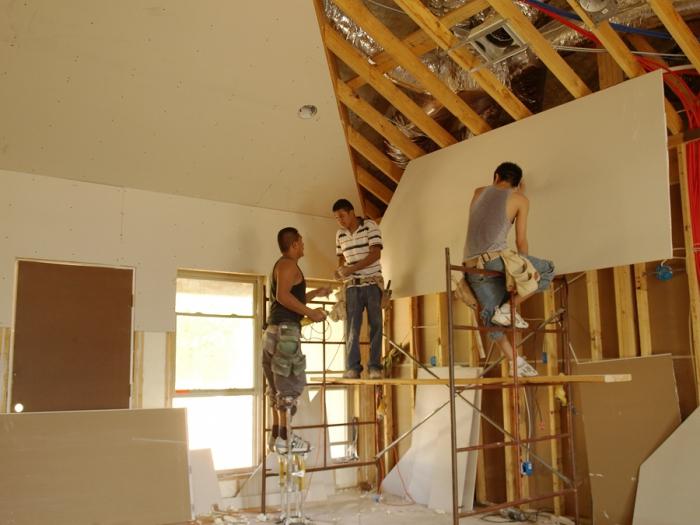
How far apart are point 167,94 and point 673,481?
3.98 meters

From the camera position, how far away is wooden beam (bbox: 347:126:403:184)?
18.0 ft

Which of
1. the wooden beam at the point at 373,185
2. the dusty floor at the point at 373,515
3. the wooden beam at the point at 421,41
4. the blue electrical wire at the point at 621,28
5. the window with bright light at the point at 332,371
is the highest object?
the wooden beam at the point at 421,41

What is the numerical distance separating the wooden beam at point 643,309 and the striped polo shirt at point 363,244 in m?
1.80

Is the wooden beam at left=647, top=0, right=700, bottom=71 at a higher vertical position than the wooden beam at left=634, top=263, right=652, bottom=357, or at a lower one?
higher

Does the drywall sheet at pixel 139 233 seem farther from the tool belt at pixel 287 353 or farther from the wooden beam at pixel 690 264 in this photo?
the wooden beam at pixel 690 264

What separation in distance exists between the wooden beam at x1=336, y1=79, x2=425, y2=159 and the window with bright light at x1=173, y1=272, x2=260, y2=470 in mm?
1696

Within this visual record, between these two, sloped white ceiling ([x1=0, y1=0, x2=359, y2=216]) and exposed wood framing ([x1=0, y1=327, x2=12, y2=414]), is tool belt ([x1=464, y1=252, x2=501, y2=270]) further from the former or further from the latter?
exposed wood framing ([x1=0, y1=327, x2=12, y2=414])

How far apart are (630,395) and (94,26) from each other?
4.02 meters

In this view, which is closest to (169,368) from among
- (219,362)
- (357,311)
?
(219,362)

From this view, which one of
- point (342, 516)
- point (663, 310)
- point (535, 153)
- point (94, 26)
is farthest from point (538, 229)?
point (94, 26)

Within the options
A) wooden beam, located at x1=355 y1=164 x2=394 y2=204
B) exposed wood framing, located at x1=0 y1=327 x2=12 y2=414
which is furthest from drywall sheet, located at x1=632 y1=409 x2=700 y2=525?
exposed wood framing, located at x1=0 y1=327 x2=12 y2=414

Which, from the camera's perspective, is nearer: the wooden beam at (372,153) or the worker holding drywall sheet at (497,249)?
the worker holding drywall sheet at (497,249)

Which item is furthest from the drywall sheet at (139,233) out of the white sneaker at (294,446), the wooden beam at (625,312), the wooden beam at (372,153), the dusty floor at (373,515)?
the wooden beam at (625,312)

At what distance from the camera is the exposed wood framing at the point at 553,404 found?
475 cm
